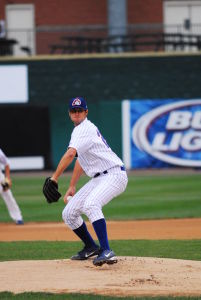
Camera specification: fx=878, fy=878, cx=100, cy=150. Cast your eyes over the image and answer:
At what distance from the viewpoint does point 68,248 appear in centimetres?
1270

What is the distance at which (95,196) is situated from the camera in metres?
9.78

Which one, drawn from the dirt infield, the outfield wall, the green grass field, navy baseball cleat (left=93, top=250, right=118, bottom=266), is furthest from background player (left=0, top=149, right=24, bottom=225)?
the outfield wall

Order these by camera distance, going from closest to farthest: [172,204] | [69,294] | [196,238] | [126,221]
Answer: [69,294] < [196,238] < [126,221] < [172,204]

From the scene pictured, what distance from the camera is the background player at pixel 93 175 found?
9711 mm

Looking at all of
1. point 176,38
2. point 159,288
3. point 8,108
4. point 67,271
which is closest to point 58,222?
point 67,271

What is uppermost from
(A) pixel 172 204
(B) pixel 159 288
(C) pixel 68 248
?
(B) pixel 159 288

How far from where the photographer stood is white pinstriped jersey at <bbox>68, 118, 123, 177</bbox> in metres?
9.74

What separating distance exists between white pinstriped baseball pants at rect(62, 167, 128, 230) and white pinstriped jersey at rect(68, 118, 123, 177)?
0.36ft

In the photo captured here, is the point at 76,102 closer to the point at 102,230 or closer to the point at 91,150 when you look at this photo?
the point at 91,150

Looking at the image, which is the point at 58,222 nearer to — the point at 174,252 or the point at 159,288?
the point at 174,252

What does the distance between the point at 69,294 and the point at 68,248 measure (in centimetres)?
432

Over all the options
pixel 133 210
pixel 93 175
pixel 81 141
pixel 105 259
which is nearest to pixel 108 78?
pixel 133 210

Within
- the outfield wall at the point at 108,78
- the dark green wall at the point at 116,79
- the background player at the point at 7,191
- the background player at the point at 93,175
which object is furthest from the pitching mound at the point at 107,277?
the dark green wall at the point at 116,79

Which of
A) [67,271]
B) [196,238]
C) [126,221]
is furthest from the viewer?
[126,221]
